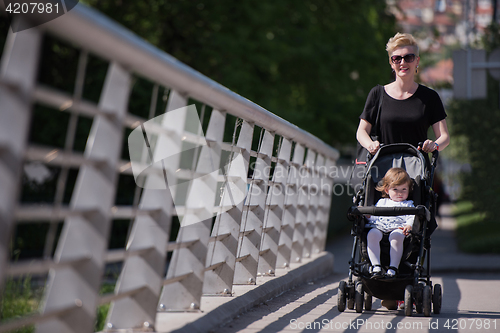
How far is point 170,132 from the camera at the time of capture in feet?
12.2

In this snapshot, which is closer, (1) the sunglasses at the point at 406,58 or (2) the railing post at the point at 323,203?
(1) the sunglasses at the point at 406,58

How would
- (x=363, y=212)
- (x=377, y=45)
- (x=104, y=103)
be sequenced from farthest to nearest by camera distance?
(x=377, y=45) < (x=363, y=212) < (x=104, y=103)

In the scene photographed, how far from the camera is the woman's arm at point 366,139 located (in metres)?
5.81

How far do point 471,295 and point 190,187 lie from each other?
3853 mm

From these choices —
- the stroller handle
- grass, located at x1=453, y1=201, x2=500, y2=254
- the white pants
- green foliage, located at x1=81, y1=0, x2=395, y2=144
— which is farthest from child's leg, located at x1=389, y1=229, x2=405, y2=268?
green foliage, located at x1=81, y1=0, x2=395, y2=144

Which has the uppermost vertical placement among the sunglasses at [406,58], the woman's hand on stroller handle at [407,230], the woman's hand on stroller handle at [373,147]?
the sunglasses at [406,58]

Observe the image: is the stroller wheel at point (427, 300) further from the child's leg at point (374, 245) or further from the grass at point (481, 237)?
the grass at point (481, 237)

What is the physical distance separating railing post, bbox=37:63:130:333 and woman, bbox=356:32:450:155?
3232 millimetres

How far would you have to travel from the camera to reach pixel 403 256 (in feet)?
→ 17.6

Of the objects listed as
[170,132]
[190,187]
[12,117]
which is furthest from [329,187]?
[12,117]

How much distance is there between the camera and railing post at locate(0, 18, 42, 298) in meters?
2.33

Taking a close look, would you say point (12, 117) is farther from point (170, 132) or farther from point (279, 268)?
point (279, 268)

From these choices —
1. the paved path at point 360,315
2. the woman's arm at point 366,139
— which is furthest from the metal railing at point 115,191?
the woman's arm at point 366,139

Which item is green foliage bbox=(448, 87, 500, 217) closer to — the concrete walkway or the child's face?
the concrete walkway
